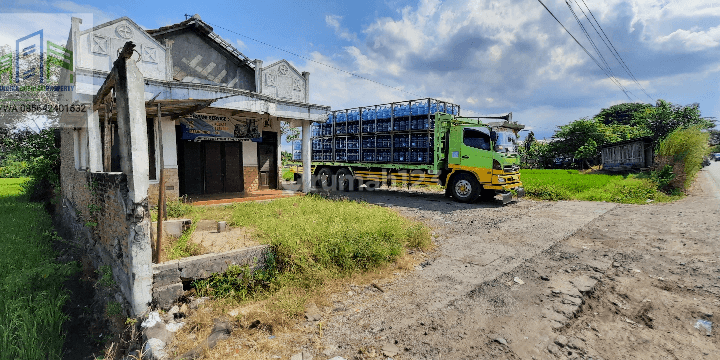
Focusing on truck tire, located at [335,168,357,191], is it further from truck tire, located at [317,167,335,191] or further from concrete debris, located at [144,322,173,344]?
concrete debris, located at [144,322,173,344]

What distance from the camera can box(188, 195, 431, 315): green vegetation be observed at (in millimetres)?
4305

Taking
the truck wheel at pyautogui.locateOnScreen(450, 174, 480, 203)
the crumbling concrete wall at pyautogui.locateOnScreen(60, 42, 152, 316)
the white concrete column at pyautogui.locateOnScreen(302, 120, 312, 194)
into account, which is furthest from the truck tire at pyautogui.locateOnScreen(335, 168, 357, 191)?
the crumbling concrete wall at pyautogui.locateOnScreen(60, 42, 152, 316)

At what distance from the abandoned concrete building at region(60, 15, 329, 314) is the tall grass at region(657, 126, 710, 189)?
14.0 m

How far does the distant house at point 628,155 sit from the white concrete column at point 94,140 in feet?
73.0

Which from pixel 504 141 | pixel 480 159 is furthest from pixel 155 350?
pixel 504 141

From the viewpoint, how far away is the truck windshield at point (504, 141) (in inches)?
401

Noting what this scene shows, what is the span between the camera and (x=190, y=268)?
4254mm

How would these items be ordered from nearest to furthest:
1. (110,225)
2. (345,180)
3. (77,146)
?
(110,225) < (77,146) < (345,180)

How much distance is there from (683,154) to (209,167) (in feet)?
59.0

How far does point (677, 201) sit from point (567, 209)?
4.64 m

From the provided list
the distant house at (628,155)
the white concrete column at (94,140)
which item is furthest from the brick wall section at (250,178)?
the distant house at (628,155)

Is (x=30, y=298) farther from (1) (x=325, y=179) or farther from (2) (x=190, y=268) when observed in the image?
(1) (x=325, y=179)

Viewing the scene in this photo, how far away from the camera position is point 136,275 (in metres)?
3.84

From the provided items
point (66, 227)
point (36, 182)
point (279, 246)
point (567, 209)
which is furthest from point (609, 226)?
point (36, 182)
